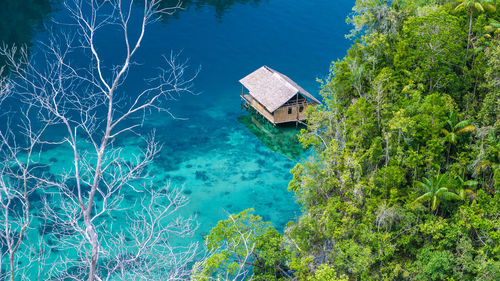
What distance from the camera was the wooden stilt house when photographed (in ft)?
126

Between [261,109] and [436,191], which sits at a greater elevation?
[261,109]

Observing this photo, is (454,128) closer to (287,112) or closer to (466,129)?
(466,129)

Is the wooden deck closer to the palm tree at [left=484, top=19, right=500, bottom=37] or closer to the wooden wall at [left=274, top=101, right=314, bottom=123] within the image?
the wooden wall at [left=274, top=101, right=314, bottom=123]

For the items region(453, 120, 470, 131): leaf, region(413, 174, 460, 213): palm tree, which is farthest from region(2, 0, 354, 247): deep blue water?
region(453, 120, 470, 131): leaf

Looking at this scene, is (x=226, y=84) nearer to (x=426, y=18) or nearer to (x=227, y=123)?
(x=227, y=123)

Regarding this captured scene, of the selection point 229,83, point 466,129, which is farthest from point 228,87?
point 466,129

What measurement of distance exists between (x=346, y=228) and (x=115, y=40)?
3453 cm

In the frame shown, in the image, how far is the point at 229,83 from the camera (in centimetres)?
4575

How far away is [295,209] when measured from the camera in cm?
3247

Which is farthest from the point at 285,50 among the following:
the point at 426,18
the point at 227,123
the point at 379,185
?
the point at 379,185

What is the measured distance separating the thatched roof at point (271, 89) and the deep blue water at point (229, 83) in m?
2.95

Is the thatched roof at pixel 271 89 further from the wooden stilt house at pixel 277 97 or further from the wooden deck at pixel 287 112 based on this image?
the wooden deck at pixel 287 112

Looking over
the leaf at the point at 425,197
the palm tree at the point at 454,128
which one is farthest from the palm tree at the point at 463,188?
the palm tree at the point at 454,128

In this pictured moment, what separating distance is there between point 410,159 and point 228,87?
24.1 meters
